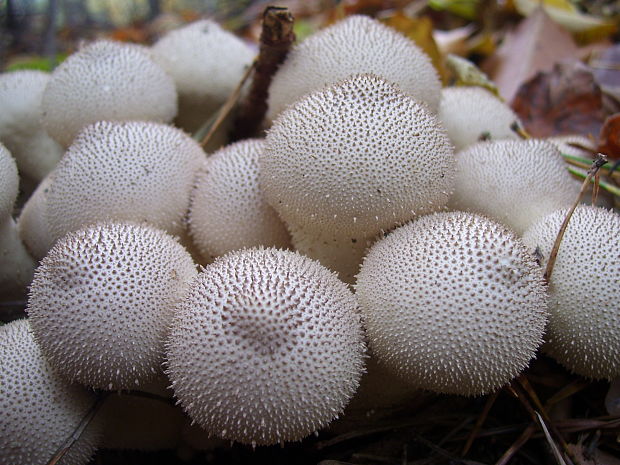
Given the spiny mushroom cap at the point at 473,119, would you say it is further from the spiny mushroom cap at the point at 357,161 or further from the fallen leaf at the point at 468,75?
the spiny mushroom cap at the point at 357,161

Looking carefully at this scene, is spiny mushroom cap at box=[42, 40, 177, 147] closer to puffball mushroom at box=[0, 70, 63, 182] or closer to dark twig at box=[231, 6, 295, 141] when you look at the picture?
puffball mushroom at box=[0, 70, 63, 182]

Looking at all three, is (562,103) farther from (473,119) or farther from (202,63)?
(202,63)

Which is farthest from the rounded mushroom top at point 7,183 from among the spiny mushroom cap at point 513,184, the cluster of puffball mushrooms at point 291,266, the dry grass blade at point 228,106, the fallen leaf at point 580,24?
the fallen leaf at point 580,24

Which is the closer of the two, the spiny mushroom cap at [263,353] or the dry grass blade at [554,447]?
the spiny mushroom cap at [263,353]

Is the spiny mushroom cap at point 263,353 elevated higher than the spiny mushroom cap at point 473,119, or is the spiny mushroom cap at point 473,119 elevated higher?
the spiny mushroom cap at point 473,119

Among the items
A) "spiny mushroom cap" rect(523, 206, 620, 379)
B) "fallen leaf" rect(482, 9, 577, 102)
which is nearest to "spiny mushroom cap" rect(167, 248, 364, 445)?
"spiny mushroom cap" rect(523, 206, 620, 379)

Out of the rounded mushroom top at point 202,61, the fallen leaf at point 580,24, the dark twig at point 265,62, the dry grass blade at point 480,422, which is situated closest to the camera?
the dry grass blade at point 480,422

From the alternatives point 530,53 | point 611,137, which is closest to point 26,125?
point 611,137

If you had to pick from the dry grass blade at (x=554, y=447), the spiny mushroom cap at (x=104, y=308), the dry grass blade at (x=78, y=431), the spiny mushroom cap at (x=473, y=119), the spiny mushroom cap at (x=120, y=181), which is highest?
the spiny mushroom cap at (x=473, y=119)
